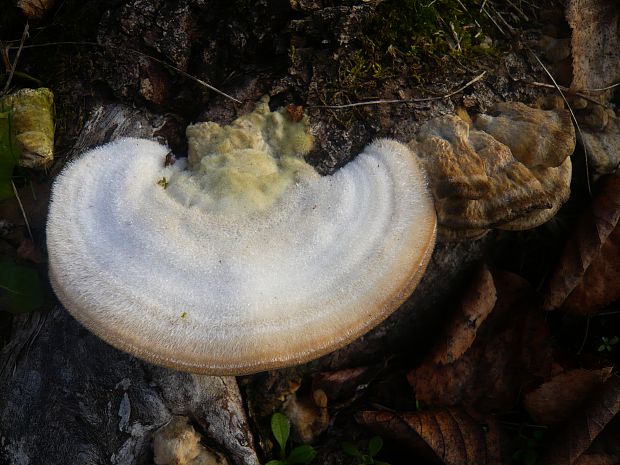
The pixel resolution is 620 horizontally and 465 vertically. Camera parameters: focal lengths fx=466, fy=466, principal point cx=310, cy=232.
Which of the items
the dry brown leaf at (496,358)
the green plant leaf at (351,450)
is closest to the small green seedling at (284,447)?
the green plant leaf at (351,450)

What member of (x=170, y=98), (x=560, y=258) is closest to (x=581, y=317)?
(x=560, y=258)

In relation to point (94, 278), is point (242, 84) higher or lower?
higher

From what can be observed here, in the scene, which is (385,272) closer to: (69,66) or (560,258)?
(560,258)

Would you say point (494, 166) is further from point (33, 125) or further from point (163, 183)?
point (33, 125)

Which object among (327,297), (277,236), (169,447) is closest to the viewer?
(327,297)

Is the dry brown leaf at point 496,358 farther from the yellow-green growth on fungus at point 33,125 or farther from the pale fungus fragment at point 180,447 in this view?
the yellow-green growth on fungus at point 33,125

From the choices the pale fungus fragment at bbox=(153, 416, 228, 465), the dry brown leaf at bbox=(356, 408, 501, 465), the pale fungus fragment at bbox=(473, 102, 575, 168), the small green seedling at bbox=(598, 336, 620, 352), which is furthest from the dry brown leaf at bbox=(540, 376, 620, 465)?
the pale fungus fragment at bbox=(153, 416, 228, 465)

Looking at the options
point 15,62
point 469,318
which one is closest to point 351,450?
point 469,318
